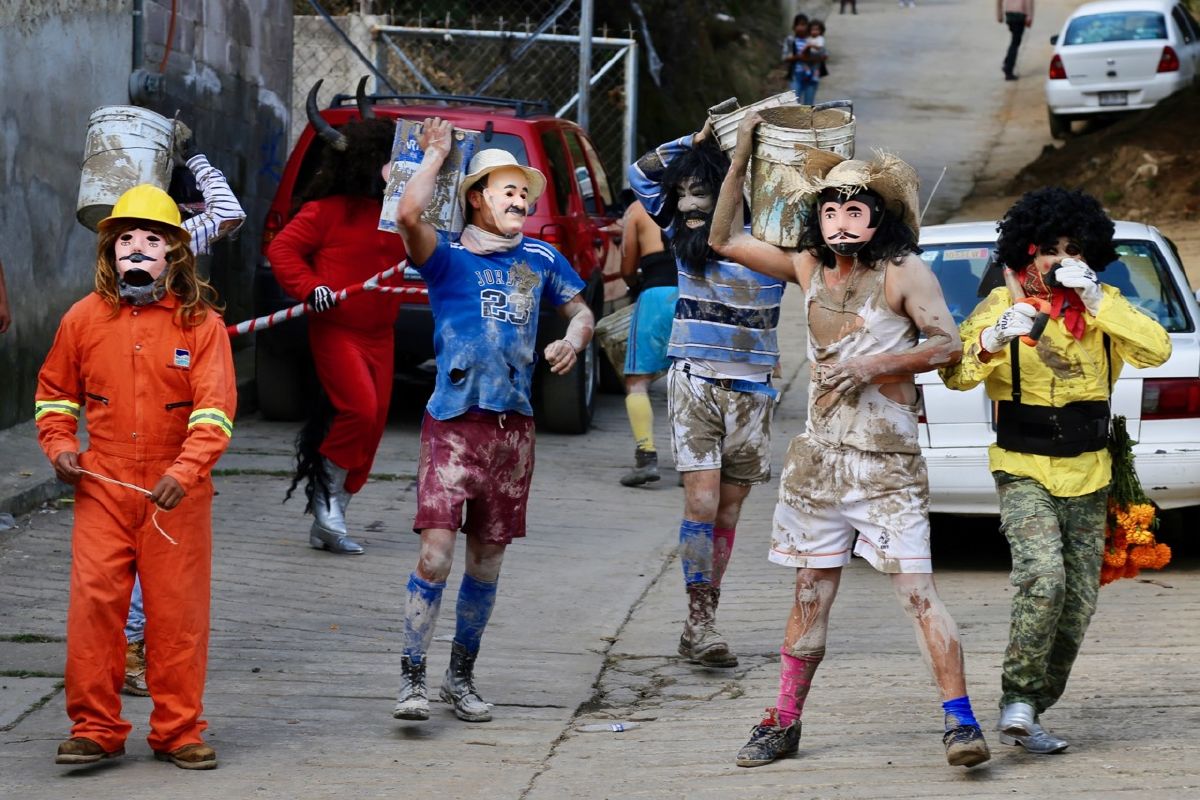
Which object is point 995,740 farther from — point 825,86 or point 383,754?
point 825,86

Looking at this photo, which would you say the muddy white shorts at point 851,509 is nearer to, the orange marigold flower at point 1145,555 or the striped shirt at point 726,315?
the orange marigold flower at point 1145,555

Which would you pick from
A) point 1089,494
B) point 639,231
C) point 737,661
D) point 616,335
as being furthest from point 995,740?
point 616,335

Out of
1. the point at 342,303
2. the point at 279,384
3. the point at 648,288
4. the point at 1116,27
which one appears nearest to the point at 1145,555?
the point at 342,303

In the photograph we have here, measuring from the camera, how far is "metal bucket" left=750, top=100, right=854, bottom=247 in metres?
5.63

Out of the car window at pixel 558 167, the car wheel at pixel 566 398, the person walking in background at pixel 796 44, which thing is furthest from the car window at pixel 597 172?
the person walking in background at pixel 796 44

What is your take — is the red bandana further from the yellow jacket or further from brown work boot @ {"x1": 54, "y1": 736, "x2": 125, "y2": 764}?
brown work boot @ {"x1": 54, "y1": 736, "x2": 125, "y2": 764}

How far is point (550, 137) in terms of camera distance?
477 inches

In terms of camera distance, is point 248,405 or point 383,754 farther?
point 248,405

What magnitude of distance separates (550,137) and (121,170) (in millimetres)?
5885

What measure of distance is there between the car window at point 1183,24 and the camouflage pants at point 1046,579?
19666 mm

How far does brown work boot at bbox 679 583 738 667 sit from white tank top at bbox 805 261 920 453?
1.53 meters

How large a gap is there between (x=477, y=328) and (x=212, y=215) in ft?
4.01

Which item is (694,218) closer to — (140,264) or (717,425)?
(717,425)

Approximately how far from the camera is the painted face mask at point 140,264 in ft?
18.1
